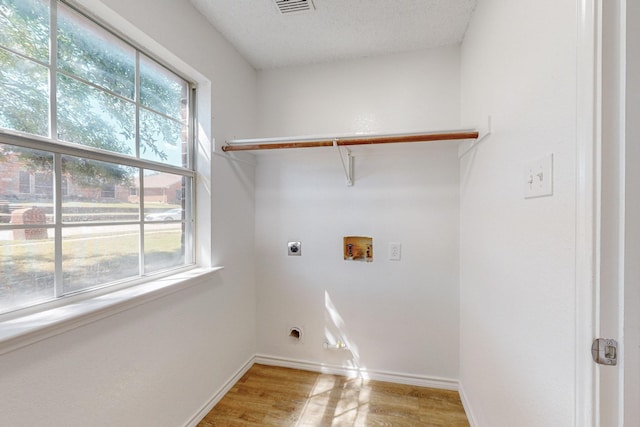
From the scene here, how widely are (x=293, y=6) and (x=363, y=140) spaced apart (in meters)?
0.87

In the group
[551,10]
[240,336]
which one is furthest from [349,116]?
[240,336]

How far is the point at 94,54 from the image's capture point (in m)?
1.20

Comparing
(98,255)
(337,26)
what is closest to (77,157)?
(98,255)

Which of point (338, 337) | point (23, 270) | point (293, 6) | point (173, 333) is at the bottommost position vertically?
point (338, 337)

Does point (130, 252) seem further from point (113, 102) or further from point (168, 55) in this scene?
point (168, 55)

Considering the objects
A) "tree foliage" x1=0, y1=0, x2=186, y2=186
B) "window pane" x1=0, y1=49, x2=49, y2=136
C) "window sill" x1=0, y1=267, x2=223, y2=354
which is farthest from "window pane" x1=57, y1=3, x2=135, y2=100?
"window sill" x1=0, y1=267, x2=223, y2=354

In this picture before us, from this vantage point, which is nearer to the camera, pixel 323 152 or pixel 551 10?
pixel 551 10

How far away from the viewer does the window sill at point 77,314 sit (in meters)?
0.83

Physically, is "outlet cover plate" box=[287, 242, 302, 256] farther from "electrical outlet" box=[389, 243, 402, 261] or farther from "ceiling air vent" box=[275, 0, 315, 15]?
"ceiling air vent" box=[275, 0, 315, 15]

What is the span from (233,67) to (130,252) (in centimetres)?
146

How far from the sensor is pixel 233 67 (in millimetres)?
1987

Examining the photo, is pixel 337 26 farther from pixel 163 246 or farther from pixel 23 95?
pixel 163 246

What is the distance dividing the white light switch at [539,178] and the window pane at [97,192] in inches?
68.2

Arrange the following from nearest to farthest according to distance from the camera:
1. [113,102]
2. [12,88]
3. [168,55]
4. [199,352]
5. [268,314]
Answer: [12,88], [113,102], [168,55], [199,352], [268,314]
